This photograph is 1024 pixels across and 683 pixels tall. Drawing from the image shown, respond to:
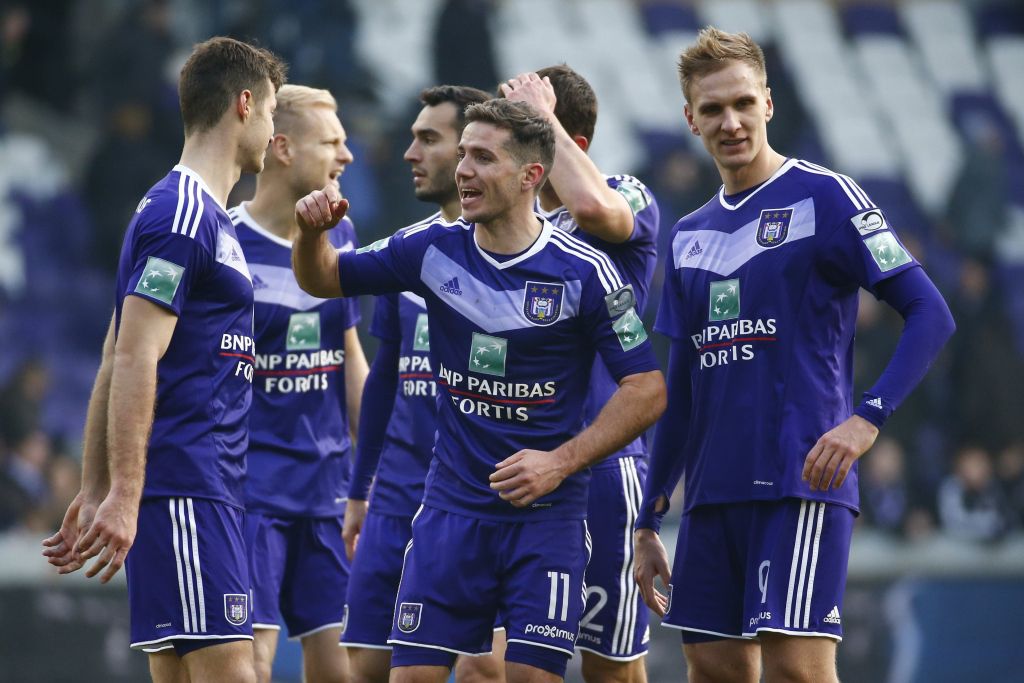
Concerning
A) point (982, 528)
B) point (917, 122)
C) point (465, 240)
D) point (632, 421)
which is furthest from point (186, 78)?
point (917, 122)

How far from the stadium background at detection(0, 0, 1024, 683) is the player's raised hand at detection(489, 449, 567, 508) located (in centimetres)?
704

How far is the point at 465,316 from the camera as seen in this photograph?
14.9 feet

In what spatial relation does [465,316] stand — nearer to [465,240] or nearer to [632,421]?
[465,240]

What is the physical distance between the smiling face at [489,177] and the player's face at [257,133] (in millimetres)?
760

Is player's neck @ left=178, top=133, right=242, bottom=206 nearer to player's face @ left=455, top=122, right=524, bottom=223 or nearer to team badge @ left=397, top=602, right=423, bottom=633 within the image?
player's face @ left=455, top=122, right=524, bottom=223

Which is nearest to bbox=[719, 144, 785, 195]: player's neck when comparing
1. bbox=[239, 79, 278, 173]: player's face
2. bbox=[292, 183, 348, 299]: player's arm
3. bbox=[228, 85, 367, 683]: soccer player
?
bbox=[292, 183, 348, 299]: player's arm

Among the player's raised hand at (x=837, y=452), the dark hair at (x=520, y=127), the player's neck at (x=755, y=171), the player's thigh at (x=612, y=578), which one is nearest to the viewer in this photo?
the player's raised hand at (x=837, y=452)

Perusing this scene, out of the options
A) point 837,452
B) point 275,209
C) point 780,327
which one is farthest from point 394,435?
point 837,452

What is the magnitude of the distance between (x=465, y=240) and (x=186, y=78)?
45.5 inches

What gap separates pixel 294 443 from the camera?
18.8 ft

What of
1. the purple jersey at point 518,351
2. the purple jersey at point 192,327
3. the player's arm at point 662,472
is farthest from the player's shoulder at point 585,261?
the purple jersey at point 192,327

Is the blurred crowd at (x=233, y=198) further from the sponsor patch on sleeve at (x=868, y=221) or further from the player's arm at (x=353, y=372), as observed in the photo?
the sponsor patch on sleeve at (x=868, y=221)

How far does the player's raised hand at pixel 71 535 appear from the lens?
14.1 ft

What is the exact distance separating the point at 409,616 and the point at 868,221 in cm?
199
